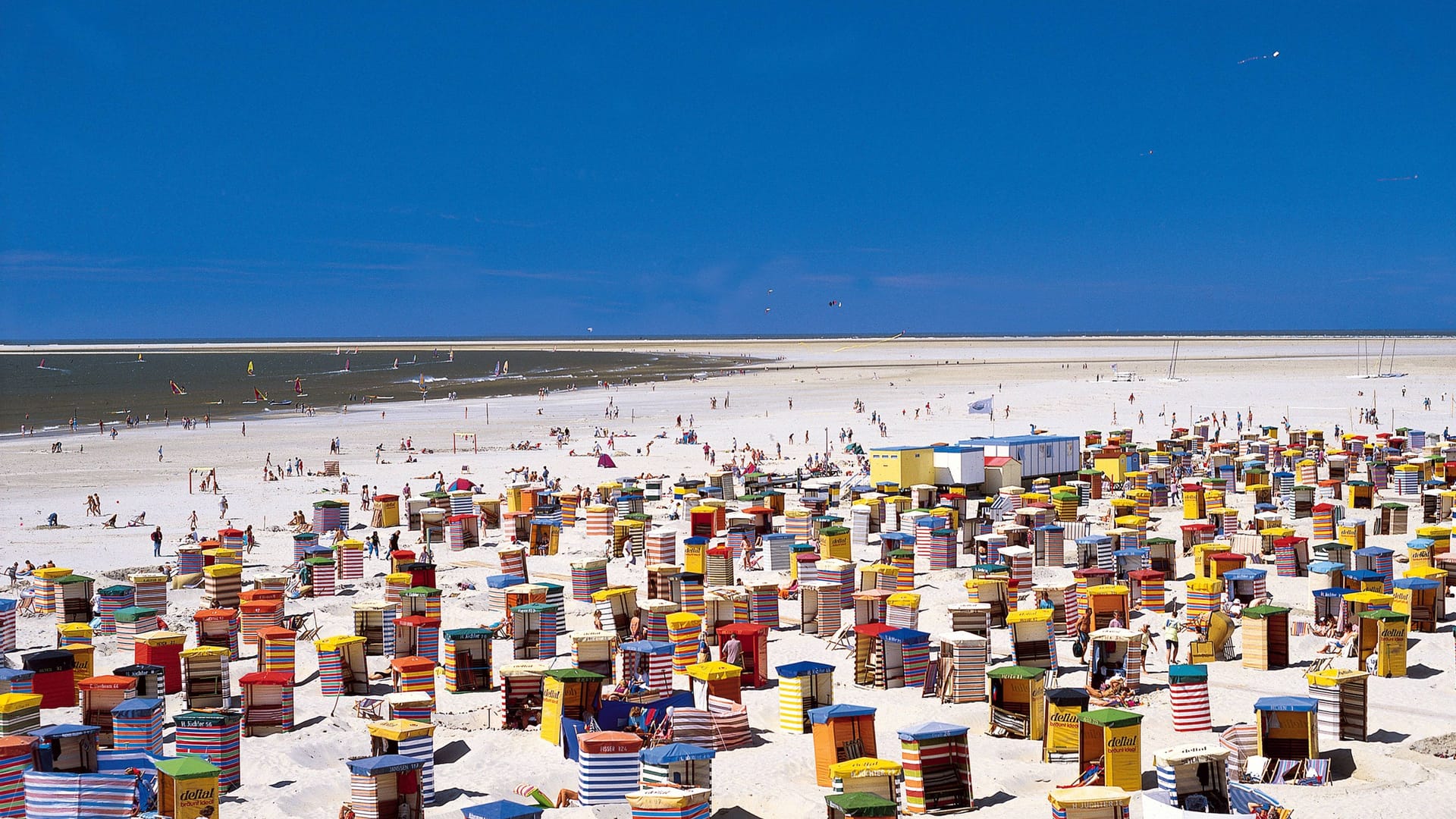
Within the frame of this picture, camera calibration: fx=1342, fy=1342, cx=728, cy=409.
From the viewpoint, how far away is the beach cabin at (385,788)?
12.8m


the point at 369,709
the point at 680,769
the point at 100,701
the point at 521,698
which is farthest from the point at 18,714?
the point at 680,769

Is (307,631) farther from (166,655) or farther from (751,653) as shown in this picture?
(751,653)

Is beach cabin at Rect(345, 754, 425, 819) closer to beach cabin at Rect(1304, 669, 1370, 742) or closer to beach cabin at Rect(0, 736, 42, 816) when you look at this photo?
beach cabin at Rect(0, 736, 42, 816)

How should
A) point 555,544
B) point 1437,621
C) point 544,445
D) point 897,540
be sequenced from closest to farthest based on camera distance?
point 1437,621, point 897,540, point 555,544, point 544,445

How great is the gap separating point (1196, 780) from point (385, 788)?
751 cm

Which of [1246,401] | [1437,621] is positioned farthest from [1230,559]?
[1246,401]

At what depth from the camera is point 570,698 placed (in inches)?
616

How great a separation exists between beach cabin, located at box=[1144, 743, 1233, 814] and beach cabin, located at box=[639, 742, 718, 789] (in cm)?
435

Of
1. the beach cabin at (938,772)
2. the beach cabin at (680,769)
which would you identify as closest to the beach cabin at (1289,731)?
the beach cabin at (938,772)

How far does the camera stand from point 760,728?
1664cm

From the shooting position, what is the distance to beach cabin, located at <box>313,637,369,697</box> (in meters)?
18.2

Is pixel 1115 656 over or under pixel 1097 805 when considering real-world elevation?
over

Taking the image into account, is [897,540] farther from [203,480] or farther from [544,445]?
[544,445]

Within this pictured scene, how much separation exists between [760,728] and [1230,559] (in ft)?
35.5
